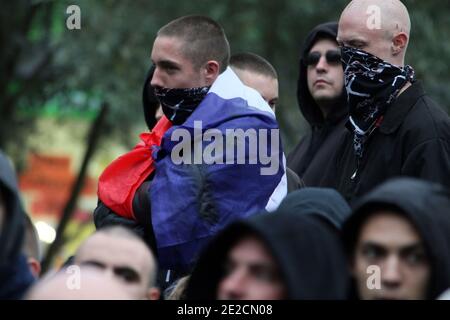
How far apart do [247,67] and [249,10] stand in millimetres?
6732

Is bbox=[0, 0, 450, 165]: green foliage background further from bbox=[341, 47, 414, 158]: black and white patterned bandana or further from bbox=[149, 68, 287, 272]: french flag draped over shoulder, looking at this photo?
bbox=[149, 68, 287, 272]: french flag draped over shoulder

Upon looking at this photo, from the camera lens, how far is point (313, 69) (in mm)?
8742

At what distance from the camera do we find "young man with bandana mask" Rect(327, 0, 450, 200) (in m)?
6.97

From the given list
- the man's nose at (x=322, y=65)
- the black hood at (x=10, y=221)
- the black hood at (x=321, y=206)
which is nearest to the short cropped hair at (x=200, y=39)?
the man's nose at (x=322, y=65)

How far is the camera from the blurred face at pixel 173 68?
7.27 meters

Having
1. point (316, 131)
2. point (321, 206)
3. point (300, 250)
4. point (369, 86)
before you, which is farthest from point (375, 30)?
point (300, 250)

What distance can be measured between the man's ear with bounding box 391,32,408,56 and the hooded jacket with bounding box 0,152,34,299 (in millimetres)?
2578

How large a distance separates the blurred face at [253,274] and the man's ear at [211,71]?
8.60 ft

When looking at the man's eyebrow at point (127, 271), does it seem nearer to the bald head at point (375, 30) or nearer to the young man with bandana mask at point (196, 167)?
the young man with bandana mask at point (196, 167)

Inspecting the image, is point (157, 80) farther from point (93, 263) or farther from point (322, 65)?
point (93, 263)

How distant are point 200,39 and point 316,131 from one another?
1.60m

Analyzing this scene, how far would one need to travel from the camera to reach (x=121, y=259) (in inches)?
213

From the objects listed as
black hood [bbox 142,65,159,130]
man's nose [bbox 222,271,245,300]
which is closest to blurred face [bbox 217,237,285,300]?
man's nose [bbox 222,271,245,300]

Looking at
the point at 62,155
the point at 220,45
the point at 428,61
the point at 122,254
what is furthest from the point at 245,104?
the point at 62,155
